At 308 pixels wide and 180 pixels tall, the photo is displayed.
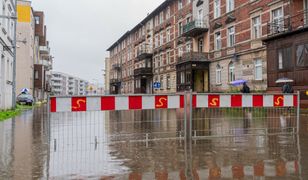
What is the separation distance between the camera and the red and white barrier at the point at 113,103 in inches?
284

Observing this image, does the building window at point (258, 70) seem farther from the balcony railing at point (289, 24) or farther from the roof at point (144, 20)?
the roof at point (144, 20)

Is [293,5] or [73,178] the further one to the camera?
[293,5]

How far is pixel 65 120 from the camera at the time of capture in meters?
8.66

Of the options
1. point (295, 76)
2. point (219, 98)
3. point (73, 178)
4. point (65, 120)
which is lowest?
point (73, 178)

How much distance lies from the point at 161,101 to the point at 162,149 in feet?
4.25

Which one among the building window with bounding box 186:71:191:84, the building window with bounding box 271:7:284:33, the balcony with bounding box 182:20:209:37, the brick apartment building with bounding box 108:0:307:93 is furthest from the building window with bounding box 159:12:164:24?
the building window with bounding box 271:7:284:33

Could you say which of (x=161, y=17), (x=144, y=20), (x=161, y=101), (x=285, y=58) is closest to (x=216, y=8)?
(x=285, y=58)

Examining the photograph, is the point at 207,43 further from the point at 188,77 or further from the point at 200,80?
the point at 200,80

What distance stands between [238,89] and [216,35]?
22.9 ft

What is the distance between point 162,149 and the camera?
23.1ft

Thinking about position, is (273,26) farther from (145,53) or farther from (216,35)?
(145,53)

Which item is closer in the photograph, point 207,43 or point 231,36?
point 231,36

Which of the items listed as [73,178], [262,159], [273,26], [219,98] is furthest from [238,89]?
[73,178]

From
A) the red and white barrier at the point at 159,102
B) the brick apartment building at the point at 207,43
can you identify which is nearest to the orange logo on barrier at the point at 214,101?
the red and white barrier at the point at 159,102
